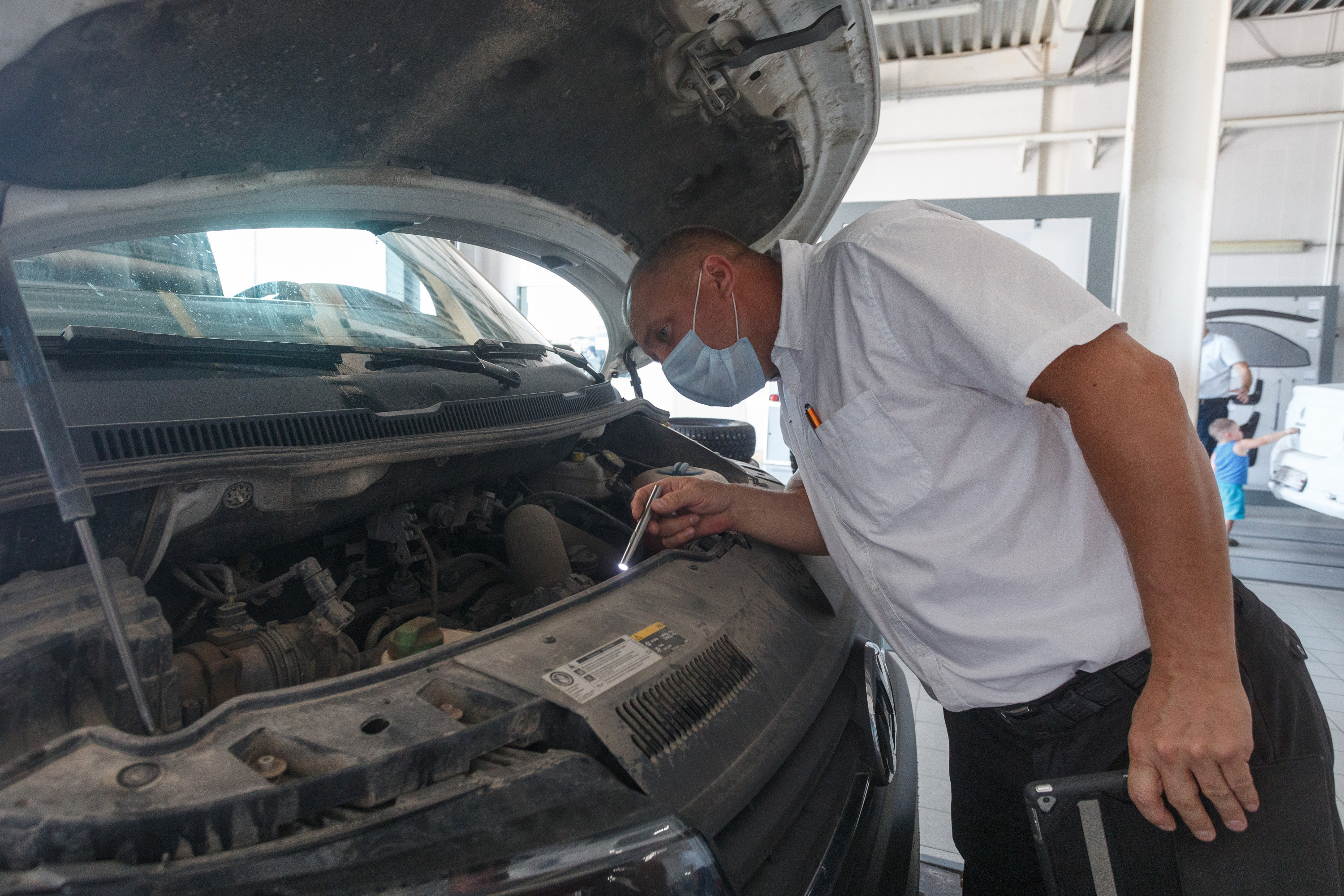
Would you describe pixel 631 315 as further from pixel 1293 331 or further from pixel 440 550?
pixel 1293 331

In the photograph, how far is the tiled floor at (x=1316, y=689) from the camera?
7.26 feet

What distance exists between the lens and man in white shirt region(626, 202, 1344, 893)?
3.13ft

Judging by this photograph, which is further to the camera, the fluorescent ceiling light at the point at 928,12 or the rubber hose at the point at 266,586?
the fluorescent ceiling light at the point at 928,12

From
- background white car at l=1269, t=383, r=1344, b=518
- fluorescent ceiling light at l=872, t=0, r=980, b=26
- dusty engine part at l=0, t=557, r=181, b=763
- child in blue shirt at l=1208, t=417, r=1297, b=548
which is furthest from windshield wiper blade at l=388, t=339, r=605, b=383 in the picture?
fluorescent ceiling light at l=872, t=0, r=980, b=26

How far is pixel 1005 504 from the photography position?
1.16 m

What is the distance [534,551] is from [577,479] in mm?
→ 506

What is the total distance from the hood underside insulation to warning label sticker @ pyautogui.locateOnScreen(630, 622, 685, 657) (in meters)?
1.04

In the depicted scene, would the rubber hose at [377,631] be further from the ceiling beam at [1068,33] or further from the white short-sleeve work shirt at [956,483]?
the ceiling beam at [1068,33]

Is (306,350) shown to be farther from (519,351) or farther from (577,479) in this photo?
(577,479)

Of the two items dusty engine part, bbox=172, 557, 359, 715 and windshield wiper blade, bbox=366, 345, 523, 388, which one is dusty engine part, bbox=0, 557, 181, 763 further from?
windshield wiper blade, bbox=366, 345, 523, 388

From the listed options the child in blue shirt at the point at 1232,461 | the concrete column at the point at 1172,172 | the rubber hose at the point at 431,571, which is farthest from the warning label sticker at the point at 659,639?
the child in blue shirt at the point at 1232,461

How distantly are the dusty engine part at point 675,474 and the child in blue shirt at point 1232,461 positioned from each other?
4571 millimetres

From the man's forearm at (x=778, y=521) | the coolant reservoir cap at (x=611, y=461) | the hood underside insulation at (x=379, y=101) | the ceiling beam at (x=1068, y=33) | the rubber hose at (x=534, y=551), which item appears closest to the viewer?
the hood underside insulation at (x=379, y=101)

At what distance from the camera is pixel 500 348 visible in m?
1.99
